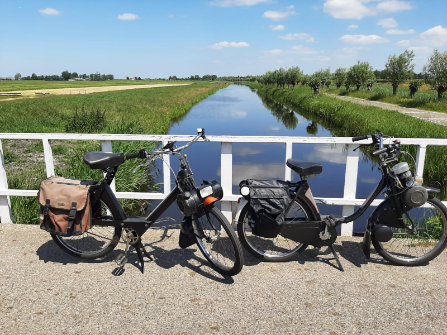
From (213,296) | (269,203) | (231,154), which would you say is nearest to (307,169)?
(269,203)

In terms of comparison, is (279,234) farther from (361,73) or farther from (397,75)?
(361,73)

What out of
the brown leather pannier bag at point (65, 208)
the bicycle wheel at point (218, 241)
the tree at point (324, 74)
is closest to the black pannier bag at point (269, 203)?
the bicycle wheel at point (218, 241)

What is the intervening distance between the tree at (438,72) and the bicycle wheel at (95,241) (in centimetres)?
3692

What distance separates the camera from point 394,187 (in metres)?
3.41

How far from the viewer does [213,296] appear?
3.01 m

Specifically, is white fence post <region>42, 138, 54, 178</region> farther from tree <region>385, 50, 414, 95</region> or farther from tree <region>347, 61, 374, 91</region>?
tree <region>347, 61, 374, 91</region>

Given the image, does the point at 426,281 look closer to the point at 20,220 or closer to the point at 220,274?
the point at 220,274

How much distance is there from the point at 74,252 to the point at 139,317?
4.37ft

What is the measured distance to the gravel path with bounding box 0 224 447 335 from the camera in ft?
8.58

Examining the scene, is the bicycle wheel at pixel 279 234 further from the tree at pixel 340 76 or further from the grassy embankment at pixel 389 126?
the tree at pixel 340 76

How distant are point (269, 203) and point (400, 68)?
161ft

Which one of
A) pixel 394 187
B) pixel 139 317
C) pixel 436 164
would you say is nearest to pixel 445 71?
pixel 436 164

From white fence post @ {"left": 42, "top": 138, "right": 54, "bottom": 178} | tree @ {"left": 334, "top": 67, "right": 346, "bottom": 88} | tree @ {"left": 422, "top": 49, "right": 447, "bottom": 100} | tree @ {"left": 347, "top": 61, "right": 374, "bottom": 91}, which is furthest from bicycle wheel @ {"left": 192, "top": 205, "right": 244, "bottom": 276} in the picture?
tree @ {"left": 334, "top": 67, "right": 346, "bottom": 88}

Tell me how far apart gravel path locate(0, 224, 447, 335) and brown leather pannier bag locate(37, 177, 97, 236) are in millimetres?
448
